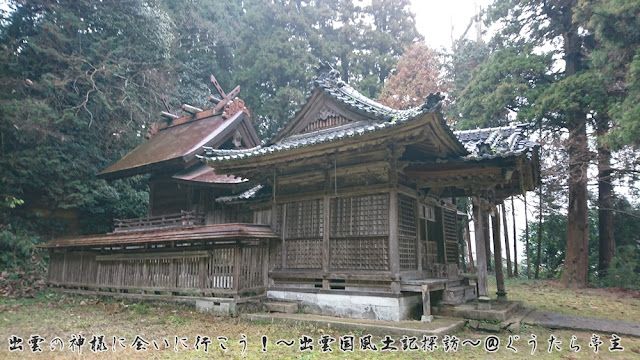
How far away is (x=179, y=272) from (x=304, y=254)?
3.61 metres

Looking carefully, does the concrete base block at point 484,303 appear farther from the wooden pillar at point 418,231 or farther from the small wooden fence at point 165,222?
the small wooden fence at point 165,222

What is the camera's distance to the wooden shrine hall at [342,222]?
914cm

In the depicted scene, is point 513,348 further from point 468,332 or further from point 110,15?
point 110,15

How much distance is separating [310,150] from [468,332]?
526 centimetres

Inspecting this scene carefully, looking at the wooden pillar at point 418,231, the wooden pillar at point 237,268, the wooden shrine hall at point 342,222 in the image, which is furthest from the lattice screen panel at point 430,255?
the wooden pillar at point 237,268

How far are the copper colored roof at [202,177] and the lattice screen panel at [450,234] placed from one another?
668cm

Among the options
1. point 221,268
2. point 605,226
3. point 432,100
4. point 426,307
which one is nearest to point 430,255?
point 426,307

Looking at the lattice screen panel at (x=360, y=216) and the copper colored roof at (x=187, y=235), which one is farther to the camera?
the copper colored roof at (x=187, y=235)

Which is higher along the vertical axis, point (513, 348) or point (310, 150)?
point (310, 150)

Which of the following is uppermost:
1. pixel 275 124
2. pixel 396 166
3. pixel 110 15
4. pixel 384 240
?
pixel 110 15

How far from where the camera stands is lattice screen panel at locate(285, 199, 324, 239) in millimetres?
10758

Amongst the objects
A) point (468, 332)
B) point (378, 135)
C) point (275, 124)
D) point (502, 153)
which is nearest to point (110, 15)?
point (275, 124)

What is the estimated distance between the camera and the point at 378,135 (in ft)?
28.3

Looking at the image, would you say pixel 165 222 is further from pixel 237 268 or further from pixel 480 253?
pixel 480 253
